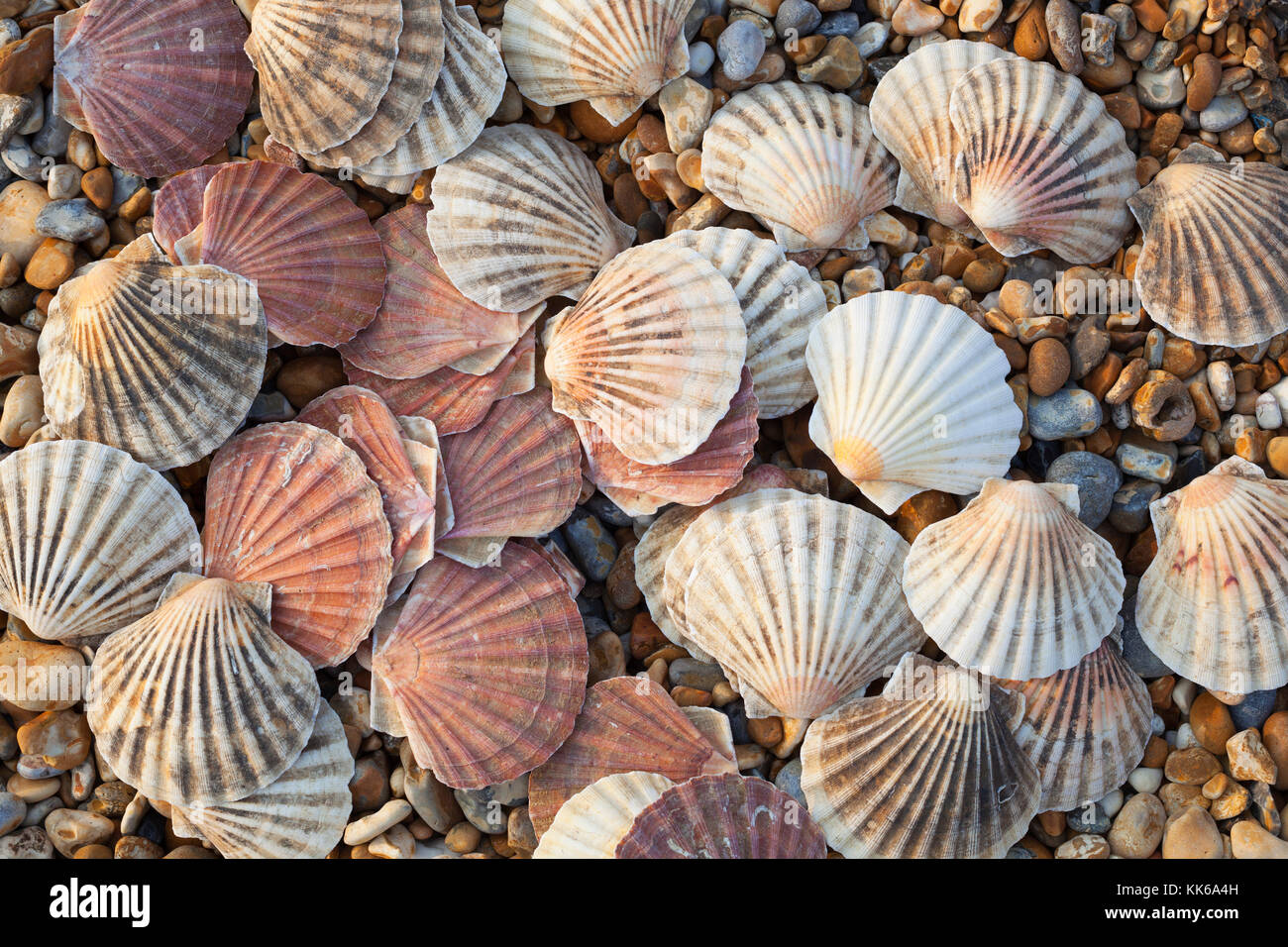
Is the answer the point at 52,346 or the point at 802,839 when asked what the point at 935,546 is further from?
the point at 52,346

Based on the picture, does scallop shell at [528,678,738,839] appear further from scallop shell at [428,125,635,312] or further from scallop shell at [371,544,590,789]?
scallop shell at [428,125,635,312]

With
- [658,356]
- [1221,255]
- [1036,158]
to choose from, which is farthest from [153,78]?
[1221,255]

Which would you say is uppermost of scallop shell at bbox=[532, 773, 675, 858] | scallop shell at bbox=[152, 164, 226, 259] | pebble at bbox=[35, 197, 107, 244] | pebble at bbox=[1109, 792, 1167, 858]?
scallop shell at bbox=[152, 164, 226, 259]

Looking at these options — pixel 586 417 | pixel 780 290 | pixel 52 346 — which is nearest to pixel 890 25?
pixel 780 290

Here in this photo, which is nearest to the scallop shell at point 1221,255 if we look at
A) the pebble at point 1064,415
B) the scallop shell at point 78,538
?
the pebble at point 1064,415

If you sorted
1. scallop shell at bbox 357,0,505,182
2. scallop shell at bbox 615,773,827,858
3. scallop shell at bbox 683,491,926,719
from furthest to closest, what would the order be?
scallop shell at bbox 357,0,505,182 → scallop shell at bbox 683,491,926,719 → scallop shell at bbox 615,773,827,858

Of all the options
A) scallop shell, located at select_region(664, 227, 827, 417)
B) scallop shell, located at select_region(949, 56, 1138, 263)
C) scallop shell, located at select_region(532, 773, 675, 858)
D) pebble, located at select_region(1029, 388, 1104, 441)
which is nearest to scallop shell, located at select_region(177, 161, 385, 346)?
scallop shell, located at select_region(664, 227, 827, 417)
